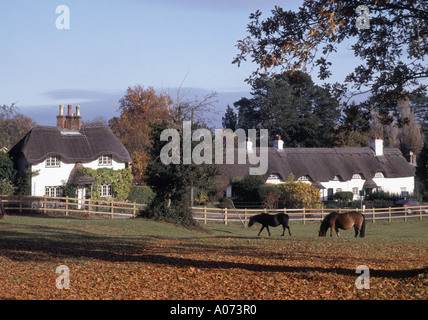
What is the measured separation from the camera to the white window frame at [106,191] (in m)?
43.3

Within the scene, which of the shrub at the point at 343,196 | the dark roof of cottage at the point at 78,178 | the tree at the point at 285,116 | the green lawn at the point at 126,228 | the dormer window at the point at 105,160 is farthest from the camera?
the tree at the point at 285,116

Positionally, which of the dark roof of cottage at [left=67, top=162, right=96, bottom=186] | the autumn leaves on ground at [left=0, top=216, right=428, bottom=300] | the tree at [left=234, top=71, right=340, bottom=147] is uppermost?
the tree at [left=234, top=71, right=340, bottom=147]

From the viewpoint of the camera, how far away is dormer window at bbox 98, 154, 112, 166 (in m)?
43.5

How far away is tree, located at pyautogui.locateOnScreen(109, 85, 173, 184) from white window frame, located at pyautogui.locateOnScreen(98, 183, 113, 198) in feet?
26.9

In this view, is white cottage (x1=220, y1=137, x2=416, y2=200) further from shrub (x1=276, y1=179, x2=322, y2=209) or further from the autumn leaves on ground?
the autumn leaves on ground

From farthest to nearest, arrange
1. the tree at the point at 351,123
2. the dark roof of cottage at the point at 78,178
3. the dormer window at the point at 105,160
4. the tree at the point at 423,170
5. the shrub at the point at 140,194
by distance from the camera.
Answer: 1. the tree at the point at 423,170
2. the shrub at the point at 140,194
3. the dormer window at the point at 105,160
4. the dark roof of cottage at the point at 78,178
5. the tree at the point at 351,123

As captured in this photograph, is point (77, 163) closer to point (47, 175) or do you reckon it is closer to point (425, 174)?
point (47, 175)

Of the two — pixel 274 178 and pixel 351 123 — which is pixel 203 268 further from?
pixel 274 178

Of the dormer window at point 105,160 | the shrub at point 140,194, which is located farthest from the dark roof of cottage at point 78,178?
the shrub at point 140,194

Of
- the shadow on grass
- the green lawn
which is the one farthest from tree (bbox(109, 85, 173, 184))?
the shadow on grass

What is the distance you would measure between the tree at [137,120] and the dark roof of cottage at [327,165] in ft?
31.2

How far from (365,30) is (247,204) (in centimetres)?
3336

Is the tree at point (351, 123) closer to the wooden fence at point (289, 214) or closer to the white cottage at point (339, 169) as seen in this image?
the wooden fence at point (289, 214)

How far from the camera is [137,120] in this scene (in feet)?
200
